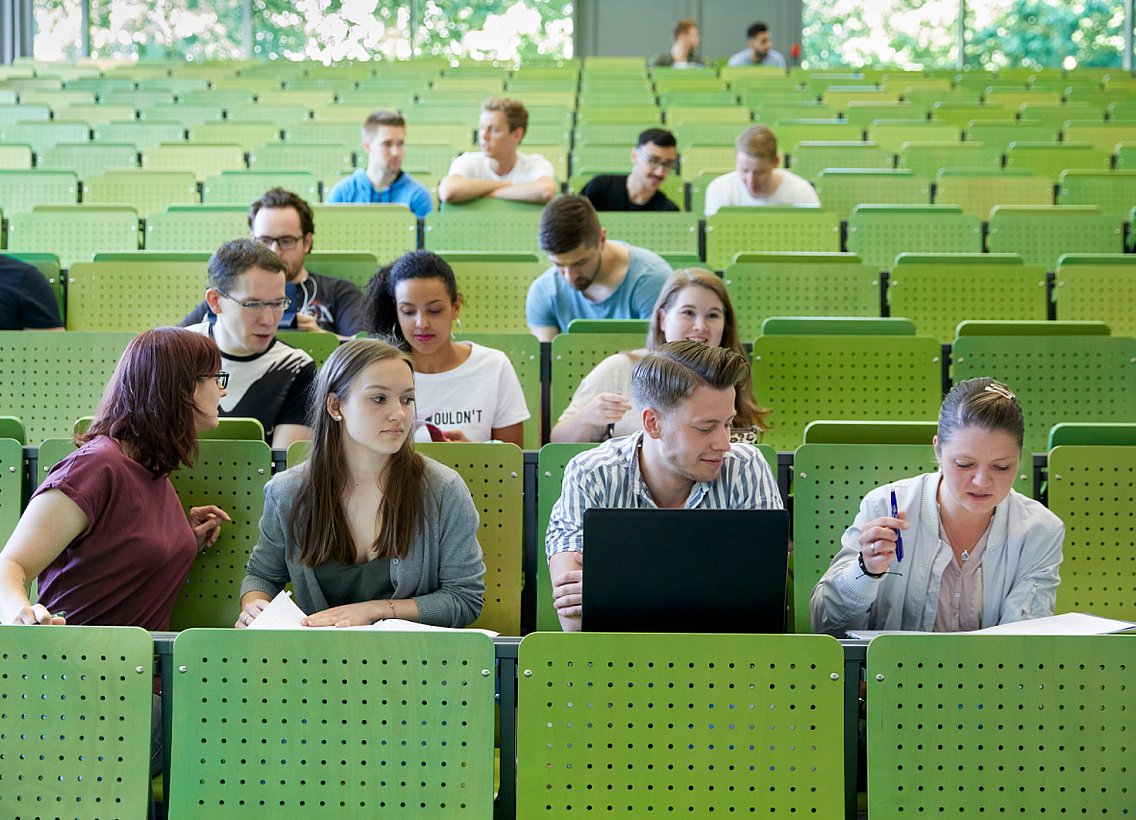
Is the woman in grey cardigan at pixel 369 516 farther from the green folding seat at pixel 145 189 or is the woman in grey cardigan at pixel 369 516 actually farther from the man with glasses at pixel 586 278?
the green folding seat at pixel 145 189

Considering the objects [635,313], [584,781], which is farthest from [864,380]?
[584,781]

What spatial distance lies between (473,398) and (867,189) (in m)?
3.43

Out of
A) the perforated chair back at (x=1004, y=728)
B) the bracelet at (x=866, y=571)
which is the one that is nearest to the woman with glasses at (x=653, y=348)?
the bracelet at (x=866, y=571)

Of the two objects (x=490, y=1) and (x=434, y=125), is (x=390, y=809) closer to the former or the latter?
(x=434, y=125)

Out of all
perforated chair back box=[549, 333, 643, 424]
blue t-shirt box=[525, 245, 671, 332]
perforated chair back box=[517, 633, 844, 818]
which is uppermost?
Result: blue t-shirt box=[525, 245, 671, 332]

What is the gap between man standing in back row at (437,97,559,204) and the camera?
18.2 feet

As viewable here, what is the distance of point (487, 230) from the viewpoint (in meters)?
5.38

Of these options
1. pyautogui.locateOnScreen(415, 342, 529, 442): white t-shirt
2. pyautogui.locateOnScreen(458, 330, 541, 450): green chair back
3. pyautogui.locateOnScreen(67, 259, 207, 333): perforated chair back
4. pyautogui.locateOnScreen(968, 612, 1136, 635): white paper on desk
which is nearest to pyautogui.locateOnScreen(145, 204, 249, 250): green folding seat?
pyautogui.locateOnScreen(67, 259, 207, 333): perforated chair back

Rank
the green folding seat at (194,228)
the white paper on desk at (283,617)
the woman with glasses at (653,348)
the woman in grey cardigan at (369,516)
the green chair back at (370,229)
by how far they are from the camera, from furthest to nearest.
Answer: the green chair back at (370,229)
the green folding seat at (194,228)
the woman with glasses at (653,348)
the woman in grey cardigan at (369,516)
the white paper on desk at (283,617)

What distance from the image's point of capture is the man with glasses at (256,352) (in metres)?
3.33

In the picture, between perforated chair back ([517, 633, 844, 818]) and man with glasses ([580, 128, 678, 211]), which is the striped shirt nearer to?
perforated chair back ([517, 633, 844, 818])

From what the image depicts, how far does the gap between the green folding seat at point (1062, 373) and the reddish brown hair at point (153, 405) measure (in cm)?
227

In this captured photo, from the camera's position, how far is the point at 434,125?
24.4 feet

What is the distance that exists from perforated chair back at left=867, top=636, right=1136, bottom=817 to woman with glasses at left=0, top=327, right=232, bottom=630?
146 centimetres
